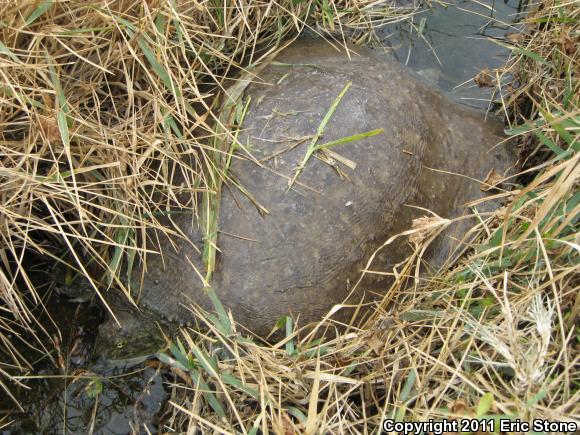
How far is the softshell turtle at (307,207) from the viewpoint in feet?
6.78

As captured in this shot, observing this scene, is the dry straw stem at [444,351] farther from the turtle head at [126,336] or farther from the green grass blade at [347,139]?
the green grass blade at [347,139]

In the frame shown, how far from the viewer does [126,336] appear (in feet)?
7.16

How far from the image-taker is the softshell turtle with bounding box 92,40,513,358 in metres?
2.07

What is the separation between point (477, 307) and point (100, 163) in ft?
3.72

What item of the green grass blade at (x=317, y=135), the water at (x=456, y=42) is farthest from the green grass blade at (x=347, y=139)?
the water at (x=456, y=42)

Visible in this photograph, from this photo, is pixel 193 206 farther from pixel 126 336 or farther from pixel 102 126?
pixel 126 336

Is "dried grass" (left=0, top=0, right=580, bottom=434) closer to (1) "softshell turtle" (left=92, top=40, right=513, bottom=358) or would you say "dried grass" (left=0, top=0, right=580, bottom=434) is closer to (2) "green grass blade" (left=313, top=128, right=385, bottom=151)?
(1) "softshell turtle" (left=92, top=40, right=513, bottom=358)

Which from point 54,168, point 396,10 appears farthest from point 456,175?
point 54,168

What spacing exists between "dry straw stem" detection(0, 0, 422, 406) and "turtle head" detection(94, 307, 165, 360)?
0.12 m

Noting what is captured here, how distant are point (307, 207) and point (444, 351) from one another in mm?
590

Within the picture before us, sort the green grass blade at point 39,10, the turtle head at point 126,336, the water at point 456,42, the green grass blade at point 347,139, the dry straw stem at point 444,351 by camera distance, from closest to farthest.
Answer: the dry straw stem at point 444,351 → the green grass blade at point 39,10 → the green grass blade at point 347,139 → the turtle head at point 126,336 → the water at point 456,42

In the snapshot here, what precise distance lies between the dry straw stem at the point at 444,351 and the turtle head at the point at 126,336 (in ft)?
0.53

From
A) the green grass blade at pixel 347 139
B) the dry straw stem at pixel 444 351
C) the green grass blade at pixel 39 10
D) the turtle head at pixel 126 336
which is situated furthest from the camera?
the turtle head at pixel 126 336

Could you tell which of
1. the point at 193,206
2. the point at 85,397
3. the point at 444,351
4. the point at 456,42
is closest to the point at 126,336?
the point at 85,397
